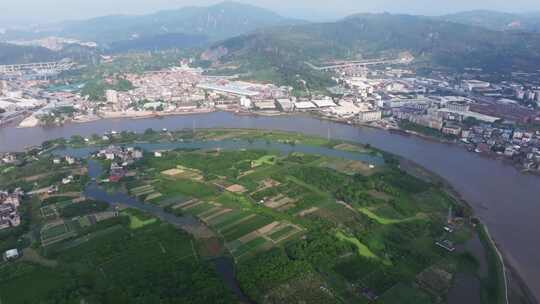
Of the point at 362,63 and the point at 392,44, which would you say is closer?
the point at 362,63

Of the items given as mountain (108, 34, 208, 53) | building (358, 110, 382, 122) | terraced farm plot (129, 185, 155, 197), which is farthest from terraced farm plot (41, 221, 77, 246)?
mountain (108, 34, 208, 53)

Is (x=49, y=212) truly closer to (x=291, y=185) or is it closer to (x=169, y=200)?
(x=169, y=200)

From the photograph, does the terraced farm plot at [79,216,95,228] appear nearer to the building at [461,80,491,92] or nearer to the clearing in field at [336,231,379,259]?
the clearing in field at [336,231,379,259]

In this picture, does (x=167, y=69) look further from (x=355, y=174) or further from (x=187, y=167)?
(x=355, y=174)

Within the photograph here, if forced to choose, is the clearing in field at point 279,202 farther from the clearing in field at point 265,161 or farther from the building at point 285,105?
the building at point 285,105

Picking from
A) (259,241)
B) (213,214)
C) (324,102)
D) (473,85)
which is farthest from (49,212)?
(473,85)
